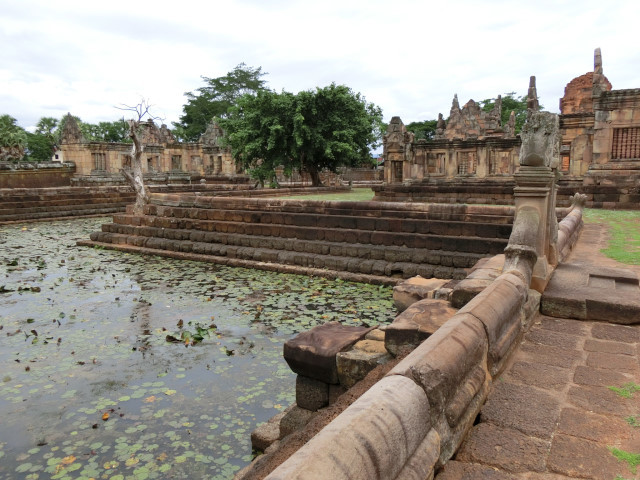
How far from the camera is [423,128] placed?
195 feet

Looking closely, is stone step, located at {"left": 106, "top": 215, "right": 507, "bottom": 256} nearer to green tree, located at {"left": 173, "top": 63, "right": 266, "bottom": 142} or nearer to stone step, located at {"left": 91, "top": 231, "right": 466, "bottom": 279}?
stone step, located at {"left": 91, "top": 231, "right": 466, "bottom": 279}

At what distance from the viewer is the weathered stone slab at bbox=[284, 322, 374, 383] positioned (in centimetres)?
352

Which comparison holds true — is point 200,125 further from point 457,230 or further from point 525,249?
point 525,249

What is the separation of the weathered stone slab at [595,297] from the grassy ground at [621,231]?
5.44 ft

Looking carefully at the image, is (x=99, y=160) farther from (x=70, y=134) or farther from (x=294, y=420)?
(x=294, y=420)

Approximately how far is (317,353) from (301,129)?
74.2 ft

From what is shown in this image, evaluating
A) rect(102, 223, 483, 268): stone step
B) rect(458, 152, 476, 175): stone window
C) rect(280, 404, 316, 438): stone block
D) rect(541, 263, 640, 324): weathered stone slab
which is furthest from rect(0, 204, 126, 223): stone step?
rect(541, 263, 640, 324): weathered stone slab

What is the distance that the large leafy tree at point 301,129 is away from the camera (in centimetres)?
2539

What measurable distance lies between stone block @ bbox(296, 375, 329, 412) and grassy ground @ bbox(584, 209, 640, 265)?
5107 millimetres

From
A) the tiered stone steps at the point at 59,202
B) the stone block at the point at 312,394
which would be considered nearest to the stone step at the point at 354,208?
the stone block at the point at 312,394

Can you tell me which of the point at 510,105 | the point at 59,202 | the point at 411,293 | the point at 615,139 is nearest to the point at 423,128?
the point at 510,105

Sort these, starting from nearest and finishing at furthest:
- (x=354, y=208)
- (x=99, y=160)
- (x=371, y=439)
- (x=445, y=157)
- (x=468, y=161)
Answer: (x=371, y=439) → (x=354, y=208) → (x=445, y=157) → (x=468, y=161) → (x=99, y=160)

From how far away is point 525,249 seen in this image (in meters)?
4.45

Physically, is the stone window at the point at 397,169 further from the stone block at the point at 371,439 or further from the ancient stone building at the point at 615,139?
the stone block at the point at 371,439
